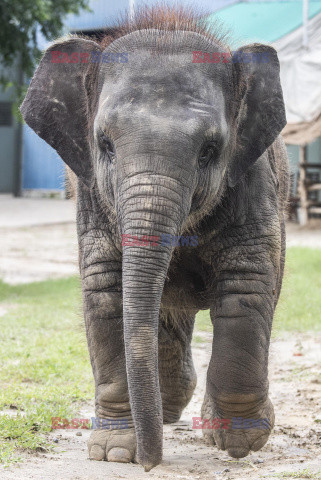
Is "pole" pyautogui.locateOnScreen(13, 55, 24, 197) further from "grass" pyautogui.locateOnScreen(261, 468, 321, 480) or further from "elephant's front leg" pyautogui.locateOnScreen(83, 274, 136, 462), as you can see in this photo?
"grass" pyautogui.locateOnScreen(261, 468, 321, 480)

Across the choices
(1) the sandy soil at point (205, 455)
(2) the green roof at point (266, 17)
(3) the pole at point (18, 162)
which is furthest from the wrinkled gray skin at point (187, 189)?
(3) the pole at point (18, 162)

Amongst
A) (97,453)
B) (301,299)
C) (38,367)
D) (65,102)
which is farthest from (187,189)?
(301,299)

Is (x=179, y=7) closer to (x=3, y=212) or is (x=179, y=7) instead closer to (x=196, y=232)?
(x=196, y=232)

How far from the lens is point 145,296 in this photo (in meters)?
3.56

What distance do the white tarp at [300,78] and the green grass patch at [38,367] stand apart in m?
8.21

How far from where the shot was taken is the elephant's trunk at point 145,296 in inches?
137

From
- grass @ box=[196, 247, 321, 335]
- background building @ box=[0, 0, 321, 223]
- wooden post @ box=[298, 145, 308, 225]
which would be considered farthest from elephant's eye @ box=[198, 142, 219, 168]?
wooden post @ box=[298, 145, 308, 225]

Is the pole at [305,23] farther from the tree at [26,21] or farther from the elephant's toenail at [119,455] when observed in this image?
the elephant's toenail at [119,455]

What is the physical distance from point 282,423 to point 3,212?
18.0 metres

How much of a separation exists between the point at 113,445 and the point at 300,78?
562 inches

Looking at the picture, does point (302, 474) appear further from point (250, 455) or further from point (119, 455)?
point (119, 455)

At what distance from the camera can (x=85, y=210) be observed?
4.44 m

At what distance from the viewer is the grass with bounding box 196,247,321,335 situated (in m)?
8.55

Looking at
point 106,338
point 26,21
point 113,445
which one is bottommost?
point 113,445
